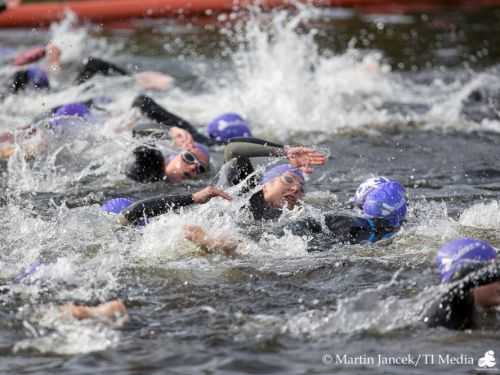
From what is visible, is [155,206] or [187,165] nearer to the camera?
[155,206]

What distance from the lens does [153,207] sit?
6664 millimetres

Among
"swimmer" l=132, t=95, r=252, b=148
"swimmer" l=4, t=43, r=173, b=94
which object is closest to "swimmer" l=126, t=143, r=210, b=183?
"swimmer" l=132, t=95, r=252, b=148

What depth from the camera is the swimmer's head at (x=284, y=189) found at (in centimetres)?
672

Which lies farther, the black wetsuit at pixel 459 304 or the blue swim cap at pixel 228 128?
the blue swim cap at pixel 228 128

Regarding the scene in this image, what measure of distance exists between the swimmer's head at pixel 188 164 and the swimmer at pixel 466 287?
317 cm

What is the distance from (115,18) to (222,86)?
17.8ft

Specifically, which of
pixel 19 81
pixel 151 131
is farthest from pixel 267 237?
pixel 19 81

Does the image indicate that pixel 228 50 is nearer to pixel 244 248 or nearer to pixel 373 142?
pixel 373 142

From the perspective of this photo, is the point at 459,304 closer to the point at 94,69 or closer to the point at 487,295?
the point at 487,295

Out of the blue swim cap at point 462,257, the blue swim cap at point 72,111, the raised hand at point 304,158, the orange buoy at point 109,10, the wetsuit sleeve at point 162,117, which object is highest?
the orange buoy at point 109,10

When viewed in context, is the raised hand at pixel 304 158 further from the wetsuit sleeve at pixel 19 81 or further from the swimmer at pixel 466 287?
the wetsuit sleeve at pixel 19 81

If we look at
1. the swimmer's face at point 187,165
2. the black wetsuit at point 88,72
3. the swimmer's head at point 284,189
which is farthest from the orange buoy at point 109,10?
the swimmer's head at point 284,189

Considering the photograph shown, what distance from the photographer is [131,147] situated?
28.5ft

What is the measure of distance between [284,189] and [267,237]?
0.36m
